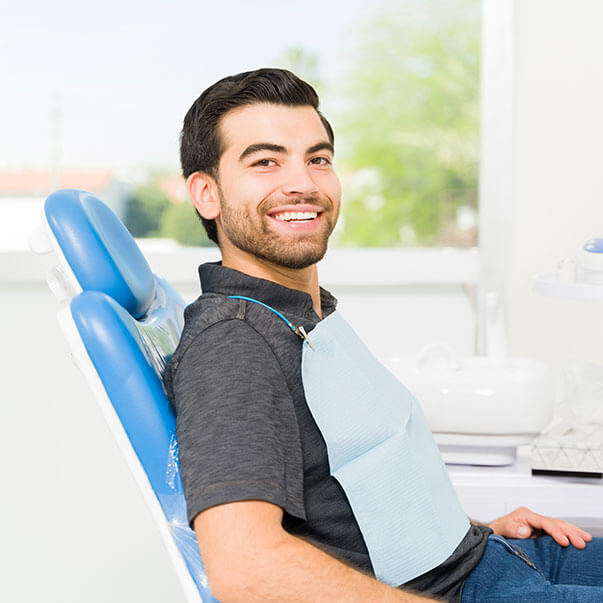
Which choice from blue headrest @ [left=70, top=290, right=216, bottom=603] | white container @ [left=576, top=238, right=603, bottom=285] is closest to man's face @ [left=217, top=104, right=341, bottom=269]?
blue headrest @ [left=70, top=290, right=216, bottom=603]

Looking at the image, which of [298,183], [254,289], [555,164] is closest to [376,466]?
[254,289]

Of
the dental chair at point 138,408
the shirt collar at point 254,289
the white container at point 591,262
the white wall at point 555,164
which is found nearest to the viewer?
the dental chair at point 138,408

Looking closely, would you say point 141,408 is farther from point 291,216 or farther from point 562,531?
point 562,531

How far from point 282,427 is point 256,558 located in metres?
0.14

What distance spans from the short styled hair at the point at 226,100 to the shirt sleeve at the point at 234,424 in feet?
1.00

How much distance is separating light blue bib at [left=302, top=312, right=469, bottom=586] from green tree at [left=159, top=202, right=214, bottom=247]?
248 centimetres

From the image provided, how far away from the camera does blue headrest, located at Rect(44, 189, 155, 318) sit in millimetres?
1002

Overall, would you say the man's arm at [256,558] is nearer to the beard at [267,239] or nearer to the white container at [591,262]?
the beard at [267,239]

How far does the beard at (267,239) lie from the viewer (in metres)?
1.04

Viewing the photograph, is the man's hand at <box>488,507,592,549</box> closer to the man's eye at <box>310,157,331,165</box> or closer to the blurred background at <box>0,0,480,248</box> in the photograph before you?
the man's eye at <box>310,157,331,165</box>

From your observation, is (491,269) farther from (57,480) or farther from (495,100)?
(57,480)

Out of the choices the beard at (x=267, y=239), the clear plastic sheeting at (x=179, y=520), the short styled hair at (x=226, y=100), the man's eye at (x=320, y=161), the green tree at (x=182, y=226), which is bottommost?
the green tree at (x=182, y=226)

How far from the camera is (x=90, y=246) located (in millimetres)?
1007

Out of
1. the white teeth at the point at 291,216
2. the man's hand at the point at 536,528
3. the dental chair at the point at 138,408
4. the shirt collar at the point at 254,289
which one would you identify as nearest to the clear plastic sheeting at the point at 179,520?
the dental chair at the point at 138,408
